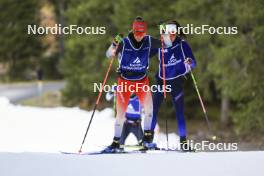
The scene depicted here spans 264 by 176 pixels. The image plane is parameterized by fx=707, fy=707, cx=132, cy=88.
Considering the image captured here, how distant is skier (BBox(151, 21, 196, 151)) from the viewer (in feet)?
30.3

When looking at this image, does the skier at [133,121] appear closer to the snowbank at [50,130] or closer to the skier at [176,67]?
the snowbank at [50,130]

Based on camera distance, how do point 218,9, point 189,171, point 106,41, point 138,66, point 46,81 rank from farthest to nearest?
point 46,81 → point 106,41 → point 218,9 → point 138,66 → point 189,171

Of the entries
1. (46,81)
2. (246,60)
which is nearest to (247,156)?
(246,60)

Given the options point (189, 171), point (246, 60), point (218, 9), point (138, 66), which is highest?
point (218, 9)

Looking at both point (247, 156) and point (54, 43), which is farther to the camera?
point (54, 43)

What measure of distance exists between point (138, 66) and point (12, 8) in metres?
35.9

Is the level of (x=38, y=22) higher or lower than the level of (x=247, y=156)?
higher

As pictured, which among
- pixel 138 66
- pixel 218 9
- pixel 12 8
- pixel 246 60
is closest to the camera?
pixel 138 66

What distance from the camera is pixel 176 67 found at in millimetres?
9352

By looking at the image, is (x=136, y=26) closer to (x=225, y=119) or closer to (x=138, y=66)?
(x=138, y=66)

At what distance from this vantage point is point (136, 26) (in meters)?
9.05
